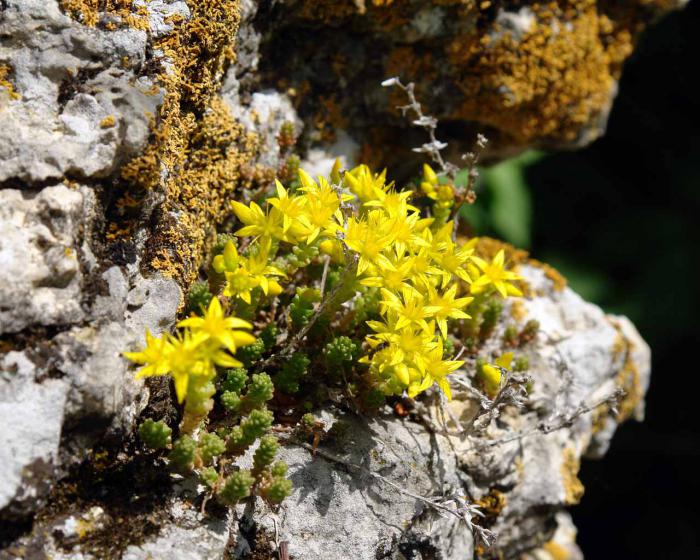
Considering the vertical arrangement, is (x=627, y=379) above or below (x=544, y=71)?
below

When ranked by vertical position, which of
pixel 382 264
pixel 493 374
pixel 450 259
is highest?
pixel 382 264

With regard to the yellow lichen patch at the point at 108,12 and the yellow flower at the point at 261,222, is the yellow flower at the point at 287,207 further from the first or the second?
the yellow lichen patch at the point at 108,12

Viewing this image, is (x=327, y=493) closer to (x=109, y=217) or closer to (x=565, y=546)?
(x=109, y=217)

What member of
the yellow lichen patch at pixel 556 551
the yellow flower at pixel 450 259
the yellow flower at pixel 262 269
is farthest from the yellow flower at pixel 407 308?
the yellow lichen patch at pixel 556 551

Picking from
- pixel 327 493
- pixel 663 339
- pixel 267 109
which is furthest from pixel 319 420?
pixel 663 339

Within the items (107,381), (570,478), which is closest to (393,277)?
(107,381)

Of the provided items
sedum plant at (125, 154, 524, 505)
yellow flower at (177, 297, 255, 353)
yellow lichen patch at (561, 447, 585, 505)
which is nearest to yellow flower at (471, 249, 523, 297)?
sedum plant at (125, 154, 524, 505)

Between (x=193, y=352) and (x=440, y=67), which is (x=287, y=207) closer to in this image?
(x=193, y=352)
